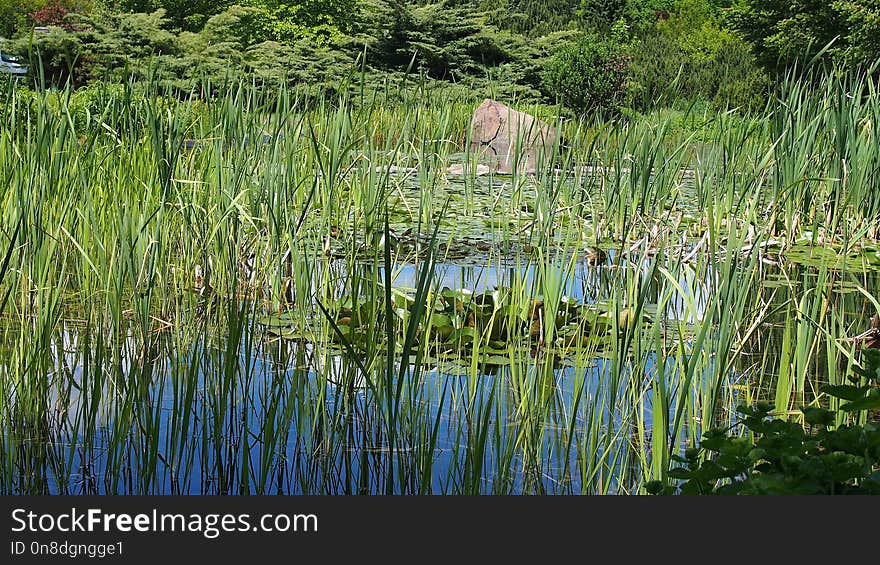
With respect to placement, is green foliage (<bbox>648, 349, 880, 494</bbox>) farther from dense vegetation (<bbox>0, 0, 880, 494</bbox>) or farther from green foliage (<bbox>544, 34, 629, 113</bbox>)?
green foliage (<bbox>544, 34, 629, 113</bbox>)

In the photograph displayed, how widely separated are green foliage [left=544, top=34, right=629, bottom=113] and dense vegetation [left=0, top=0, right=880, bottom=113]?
1.1 inches

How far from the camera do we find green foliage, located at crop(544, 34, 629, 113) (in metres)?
13.6

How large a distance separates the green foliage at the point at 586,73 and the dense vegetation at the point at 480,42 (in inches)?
1.1

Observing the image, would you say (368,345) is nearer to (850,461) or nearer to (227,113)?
(850,461)

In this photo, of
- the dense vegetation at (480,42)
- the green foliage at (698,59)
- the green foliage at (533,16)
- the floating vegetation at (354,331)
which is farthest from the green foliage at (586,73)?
the floating vegetation at (354,331)

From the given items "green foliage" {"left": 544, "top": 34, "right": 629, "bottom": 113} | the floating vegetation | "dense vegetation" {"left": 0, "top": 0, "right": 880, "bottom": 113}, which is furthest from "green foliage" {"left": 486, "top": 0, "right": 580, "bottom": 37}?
the floating vegetation

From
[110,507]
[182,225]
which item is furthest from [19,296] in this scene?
[110,507]

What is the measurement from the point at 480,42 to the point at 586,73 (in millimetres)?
2208

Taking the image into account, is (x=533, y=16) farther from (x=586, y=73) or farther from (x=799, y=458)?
(x=799, y=458)

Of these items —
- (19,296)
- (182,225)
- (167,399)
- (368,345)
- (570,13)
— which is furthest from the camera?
(570,13)

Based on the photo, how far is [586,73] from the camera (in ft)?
46.0

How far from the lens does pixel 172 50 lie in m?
15.8

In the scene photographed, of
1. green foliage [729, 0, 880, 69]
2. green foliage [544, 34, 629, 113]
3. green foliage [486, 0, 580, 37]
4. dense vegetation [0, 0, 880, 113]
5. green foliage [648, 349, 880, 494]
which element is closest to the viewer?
green foliage [648, 349, 880, 494]

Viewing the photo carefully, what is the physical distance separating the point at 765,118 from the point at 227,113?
246 cm
